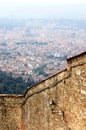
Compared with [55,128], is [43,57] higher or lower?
higher

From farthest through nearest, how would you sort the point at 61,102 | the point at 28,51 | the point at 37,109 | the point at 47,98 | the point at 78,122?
the point at 28,51
the point at 37,109
the point at 47,98
the point at 61,102
the point at 78,122

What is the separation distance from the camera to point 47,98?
35.7 ft

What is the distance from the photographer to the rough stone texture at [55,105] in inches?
362

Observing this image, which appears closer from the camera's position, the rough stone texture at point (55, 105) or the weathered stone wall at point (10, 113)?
the rough stone texture at point (55, 105)

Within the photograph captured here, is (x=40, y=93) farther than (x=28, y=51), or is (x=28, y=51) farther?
(x=28, y=51)

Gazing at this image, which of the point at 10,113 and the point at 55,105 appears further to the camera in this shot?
the point at 10,113

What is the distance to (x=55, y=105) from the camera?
1041cm

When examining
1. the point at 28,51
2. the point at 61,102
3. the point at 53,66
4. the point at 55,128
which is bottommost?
the point at 55,128

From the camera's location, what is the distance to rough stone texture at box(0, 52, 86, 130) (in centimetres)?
920

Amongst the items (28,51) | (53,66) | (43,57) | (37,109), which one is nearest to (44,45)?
(28,51)

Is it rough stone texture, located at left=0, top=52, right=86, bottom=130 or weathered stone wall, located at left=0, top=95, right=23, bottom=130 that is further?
weathered stone wall, located at left=0, top=95, right=23, bottom=130

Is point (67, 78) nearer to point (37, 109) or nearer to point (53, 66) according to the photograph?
point (37, 109)

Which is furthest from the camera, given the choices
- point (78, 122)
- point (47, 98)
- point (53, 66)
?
point (53, 66)

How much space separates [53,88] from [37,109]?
1.58 metres
